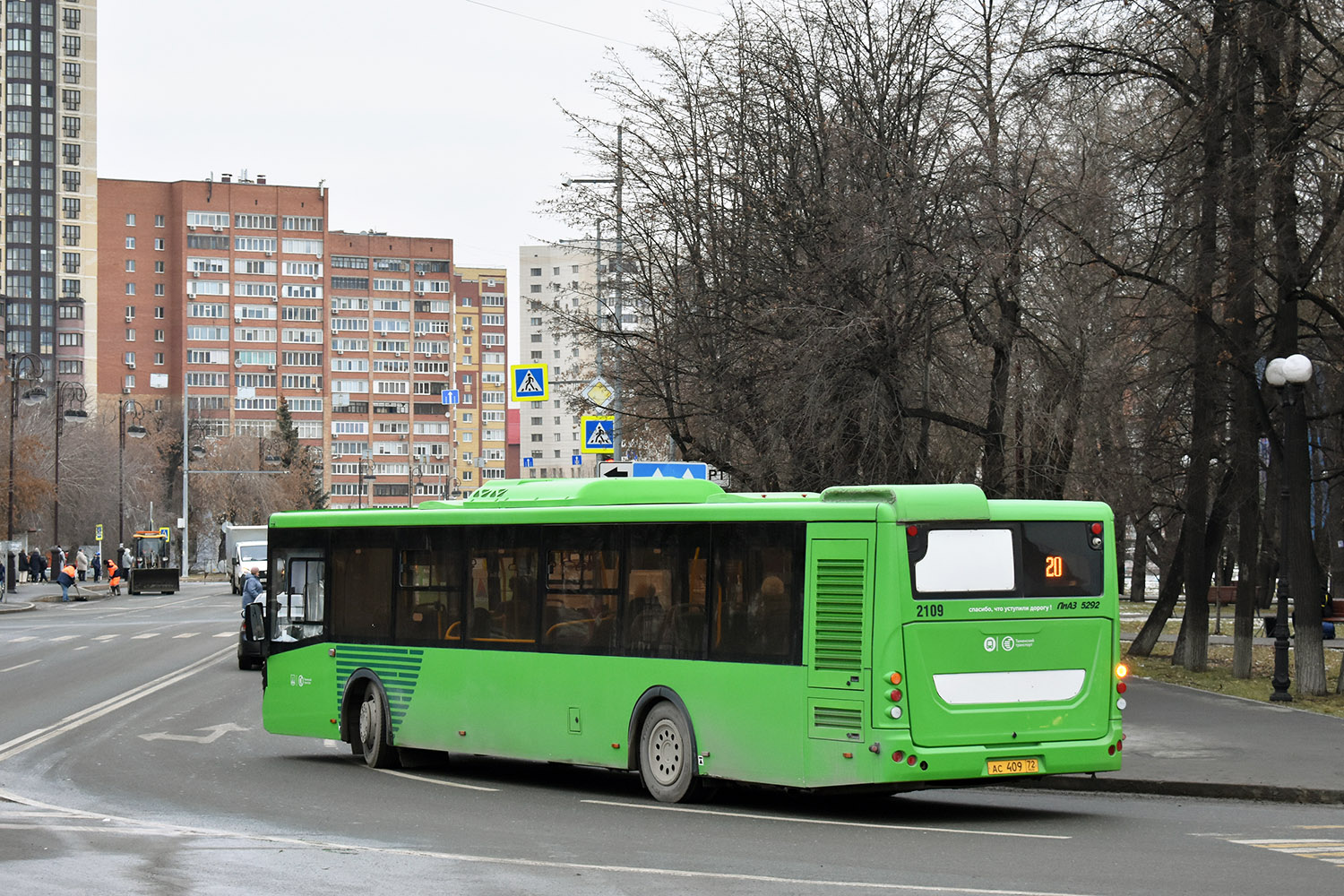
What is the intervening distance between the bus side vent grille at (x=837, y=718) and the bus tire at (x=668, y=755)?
139 centimetres

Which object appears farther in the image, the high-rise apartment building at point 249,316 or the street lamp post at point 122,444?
the high-rise apartment building at point 249,316

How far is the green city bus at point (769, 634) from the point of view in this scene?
41.1 ft

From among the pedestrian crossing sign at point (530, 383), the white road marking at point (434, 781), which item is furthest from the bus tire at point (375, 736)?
the pedestrian crossing sign at point (530, 383)

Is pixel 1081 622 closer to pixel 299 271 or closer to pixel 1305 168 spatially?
pixel 1305 168

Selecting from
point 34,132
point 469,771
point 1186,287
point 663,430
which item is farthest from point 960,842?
point 34,132

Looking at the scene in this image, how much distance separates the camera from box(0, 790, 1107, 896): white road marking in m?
9.41

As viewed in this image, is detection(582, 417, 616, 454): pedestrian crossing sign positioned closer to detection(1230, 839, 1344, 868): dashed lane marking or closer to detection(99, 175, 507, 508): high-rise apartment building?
detection(1230, 839, 1344, 868): dashed lane marking

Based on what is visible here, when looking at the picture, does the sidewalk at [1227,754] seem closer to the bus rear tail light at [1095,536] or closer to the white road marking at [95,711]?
the bus rear tail light at [1095,536]

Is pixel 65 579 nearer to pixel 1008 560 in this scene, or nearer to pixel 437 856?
pixel 1008 560

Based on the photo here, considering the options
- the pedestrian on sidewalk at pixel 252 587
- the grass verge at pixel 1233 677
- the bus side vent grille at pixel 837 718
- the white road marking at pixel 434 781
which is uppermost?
the bus side vent grille at pixel 837 718

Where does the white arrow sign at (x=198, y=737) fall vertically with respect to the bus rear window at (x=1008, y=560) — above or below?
below

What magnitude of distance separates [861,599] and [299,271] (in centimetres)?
16005

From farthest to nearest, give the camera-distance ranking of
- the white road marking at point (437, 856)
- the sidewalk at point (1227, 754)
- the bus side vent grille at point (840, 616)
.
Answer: the sidewalk at point (1227, 754)
the bus side vent grille at point (840, 616)
the white road marking at point (437, 856)

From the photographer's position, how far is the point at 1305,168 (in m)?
→ 22.7
